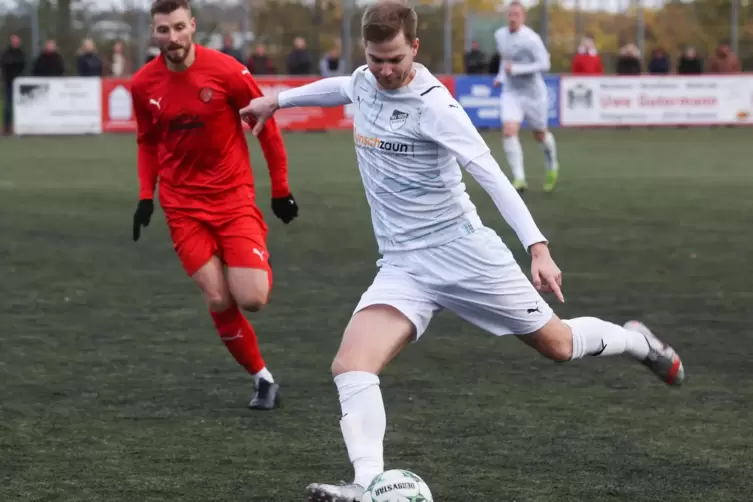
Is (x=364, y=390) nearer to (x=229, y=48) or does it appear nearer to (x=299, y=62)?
(x=229, y=48)

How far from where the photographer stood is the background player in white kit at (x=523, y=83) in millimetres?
15859

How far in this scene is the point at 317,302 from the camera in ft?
29.5

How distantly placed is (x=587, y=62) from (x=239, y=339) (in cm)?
2329

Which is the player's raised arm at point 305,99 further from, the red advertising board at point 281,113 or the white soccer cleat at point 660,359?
the red advertising board at point 281,113

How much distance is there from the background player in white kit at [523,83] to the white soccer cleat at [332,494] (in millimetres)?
11520

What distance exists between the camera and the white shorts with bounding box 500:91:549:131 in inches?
631

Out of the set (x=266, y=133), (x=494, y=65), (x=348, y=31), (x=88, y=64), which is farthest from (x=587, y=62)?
(x=266, y=133)

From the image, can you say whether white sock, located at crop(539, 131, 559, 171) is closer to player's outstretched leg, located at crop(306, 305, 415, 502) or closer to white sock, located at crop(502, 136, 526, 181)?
white sock, located at crop(502, 136, 526, 181)

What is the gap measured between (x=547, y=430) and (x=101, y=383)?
2.29 metres

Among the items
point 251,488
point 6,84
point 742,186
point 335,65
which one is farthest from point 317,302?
point 335,65

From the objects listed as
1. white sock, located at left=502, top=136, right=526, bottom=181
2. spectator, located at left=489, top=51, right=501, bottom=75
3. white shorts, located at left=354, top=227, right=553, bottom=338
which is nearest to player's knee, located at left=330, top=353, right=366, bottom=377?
white shorts, located at left=354, top=227, right=553, bottom=338

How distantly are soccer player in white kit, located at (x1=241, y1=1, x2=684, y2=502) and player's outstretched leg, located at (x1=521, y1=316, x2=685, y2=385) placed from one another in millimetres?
15

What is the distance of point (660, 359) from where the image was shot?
19.0 ft

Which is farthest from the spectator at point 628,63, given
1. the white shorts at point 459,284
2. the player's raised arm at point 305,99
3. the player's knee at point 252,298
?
the white shorts at point 459,284
